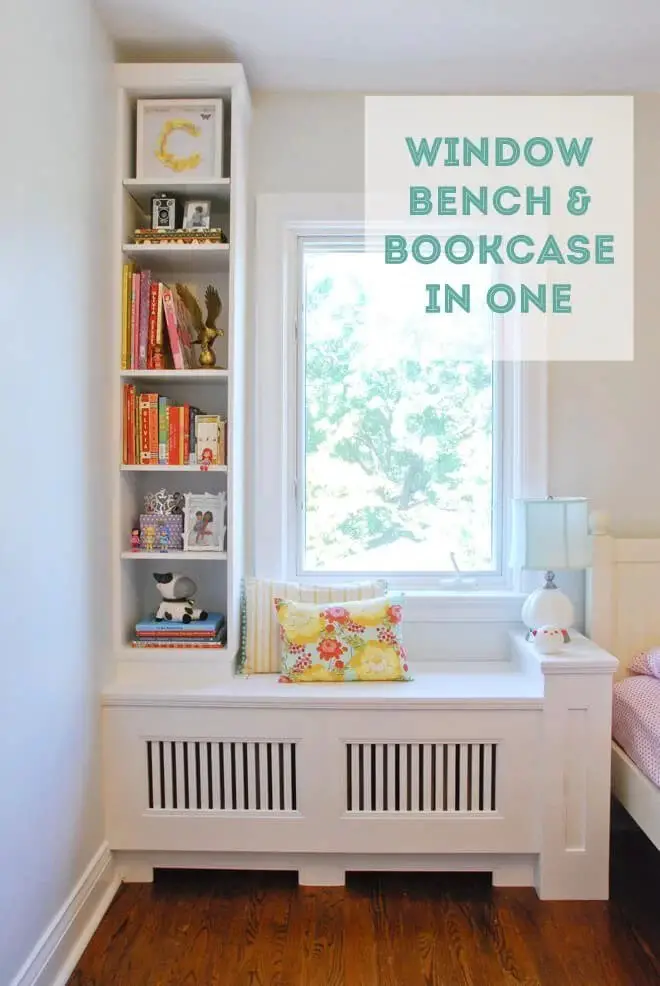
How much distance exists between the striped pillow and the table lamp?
50cm

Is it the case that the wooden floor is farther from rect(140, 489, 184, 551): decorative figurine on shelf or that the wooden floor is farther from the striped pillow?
rect(140, 489, 184, 551): decorative figurine on shelf

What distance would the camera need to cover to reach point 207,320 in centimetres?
255

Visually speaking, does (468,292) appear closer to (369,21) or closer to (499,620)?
(369,21)

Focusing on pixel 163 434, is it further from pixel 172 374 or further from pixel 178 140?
pixel 178 140

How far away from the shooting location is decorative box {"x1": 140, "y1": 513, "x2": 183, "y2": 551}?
2.53 meters

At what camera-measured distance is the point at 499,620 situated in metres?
2.75

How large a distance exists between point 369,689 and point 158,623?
2.29 ft

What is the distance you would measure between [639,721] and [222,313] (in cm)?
183

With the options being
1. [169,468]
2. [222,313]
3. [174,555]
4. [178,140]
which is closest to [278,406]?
[222,313]

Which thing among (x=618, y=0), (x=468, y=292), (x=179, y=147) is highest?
(x=618, y=0)

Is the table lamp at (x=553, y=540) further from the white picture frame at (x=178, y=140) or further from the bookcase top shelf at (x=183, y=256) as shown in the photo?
the white picture frame at (x=178, y=140)

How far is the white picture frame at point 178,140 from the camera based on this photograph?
247cm

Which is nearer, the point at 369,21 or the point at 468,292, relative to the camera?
the point at 369,21

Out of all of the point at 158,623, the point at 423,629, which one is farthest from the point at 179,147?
the point at 423,629
